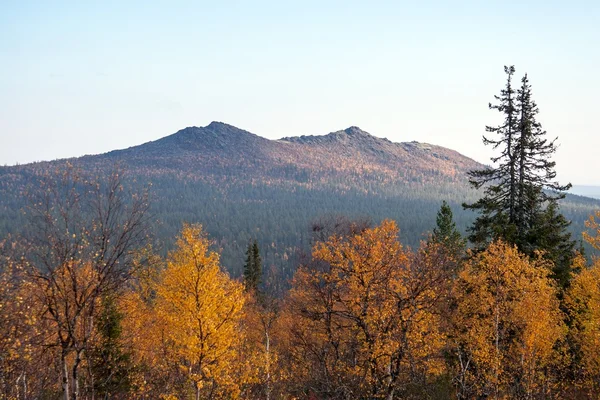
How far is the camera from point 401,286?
19844 millimetres

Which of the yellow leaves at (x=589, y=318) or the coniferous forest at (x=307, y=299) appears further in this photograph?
the yellow leaves at (x=589, y=318)

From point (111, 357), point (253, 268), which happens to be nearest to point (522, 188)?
point (111, 357)

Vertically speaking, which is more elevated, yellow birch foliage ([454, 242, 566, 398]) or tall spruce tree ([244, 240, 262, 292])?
yellow birch foliage ([454, 242, 566, 398])

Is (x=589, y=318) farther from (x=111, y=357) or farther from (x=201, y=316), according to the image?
(x=111, y=357)

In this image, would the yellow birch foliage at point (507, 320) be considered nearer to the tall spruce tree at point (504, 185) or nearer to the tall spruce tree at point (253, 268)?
the tall spruce tree at point (504, 185)

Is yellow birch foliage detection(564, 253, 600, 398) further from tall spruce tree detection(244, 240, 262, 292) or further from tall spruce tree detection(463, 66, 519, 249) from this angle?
tall spruce tree detection(244, 240, 262, 292)

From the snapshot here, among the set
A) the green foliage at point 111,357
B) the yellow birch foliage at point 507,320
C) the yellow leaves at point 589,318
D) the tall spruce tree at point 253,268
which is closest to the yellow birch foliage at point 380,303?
the yellow birch foliage at point 507,320

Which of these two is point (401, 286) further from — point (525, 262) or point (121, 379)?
point (121, 379)

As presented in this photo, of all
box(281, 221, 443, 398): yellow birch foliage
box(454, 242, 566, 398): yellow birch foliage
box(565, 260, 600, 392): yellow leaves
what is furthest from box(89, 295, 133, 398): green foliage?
box(565, 260, 600, 392): yellow leaves

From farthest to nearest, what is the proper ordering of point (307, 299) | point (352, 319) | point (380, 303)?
1. point (307, 299)
2. point (352, 319)
3. point (380, 303)

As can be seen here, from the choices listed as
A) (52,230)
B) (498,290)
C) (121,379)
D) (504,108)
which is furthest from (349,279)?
(504,108)

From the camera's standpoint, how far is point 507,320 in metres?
23.4

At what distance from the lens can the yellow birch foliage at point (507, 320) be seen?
22.0 metres

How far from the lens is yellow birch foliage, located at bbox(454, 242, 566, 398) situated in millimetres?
22022
